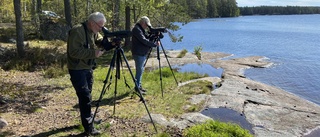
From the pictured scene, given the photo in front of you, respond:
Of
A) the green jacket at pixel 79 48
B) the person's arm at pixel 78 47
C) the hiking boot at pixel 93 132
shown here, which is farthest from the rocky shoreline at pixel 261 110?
the person's arm at pixel 78 47

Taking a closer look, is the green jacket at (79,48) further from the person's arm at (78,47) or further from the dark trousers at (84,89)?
the dark trousers at (84,89)

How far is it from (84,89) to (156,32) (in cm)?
Answer: 365

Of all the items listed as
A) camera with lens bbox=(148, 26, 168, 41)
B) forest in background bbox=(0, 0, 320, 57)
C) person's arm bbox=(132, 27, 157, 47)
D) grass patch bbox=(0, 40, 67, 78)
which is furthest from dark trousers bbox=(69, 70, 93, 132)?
forest in background bbox=(0, 0, 320, 57)

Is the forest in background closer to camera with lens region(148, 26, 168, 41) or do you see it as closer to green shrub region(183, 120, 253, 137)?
camera with lens region(148, 26, 168, 41)

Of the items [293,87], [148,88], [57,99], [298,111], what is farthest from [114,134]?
[293,87]

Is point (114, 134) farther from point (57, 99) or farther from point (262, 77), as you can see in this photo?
point (262, 77)

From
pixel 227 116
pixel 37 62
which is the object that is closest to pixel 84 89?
pixel 227 116

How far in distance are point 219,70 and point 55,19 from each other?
39.2ft

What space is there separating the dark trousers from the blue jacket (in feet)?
8.79

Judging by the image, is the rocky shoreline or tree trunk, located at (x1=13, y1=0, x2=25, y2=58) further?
tree trunk, located at (x1=13, y1=0, x2=25, y2=58)

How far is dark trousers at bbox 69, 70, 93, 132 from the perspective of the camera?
208 inches

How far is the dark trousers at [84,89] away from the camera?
17.3 ft

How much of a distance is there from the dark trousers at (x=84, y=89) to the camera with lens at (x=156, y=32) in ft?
10.6

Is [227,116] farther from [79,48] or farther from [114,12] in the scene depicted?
Result: [114,12]
